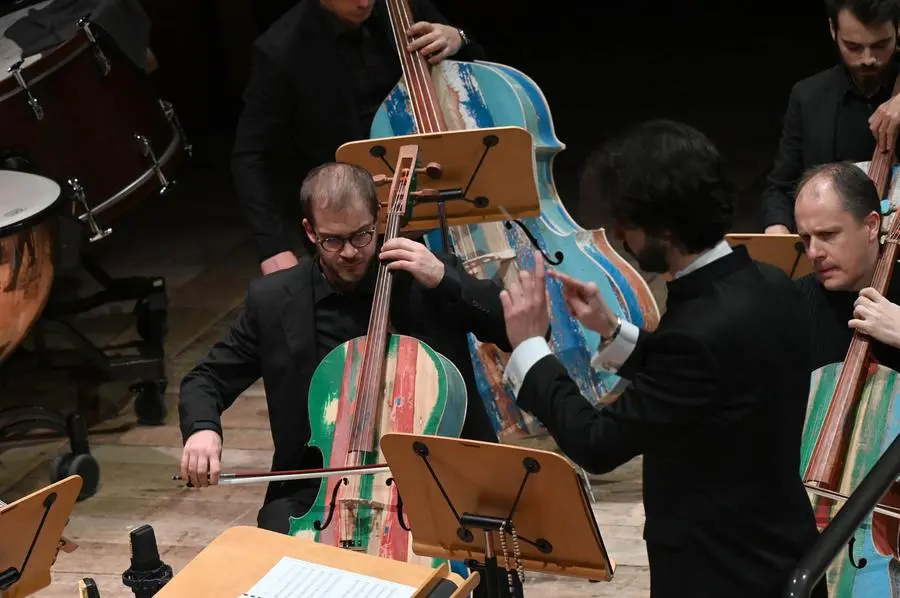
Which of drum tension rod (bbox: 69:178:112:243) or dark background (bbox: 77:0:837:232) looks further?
dark background (bbox: 77:0:837:232)

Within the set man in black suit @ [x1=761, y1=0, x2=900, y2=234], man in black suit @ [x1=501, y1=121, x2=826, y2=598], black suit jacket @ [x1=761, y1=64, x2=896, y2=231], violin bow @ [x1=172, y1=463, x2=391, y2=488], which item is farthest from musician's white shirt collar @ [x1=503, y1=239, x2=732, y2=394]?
black suit jacket @ [x1=761, y1=64, x2=896, y2=231]

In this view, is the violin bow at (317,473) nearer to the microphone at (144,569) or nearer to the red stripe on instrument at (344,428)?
the red stripe on instrument at (344,428)

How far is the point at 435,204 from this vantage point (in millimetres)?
2996

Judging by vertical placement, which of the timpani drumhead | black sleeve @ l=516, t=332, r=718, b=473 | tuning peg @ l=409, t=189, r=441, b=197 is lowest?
the timpani drumhead

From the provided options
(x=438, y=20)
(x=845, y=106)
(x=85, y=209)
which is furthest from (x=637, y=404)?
(x=85, y=209)

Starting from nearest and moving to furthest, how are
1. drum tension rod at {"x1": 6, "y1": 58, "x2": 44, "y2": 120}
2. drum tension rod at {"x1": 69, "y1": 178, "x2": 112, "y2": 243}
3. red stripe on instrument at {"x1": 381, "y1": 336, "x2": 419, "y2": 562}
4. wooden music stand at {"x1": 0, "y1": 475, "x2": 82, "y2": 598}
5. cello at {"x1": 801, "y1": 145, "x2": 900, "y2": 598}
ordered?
wooden music stand at {"x1": 0, "y1": 475, "x2": 82, "y2": 598}, red stripe on instrument at {"x1": 381, "y1": 336, "x2": 419, "y2": 562}, cello at {"x1": 801, "y1": 145, "x2": 900, "y2": 598}, drum tension rod at {"x1": 6, "y1": 58, "x2": 44, "y2": 120}, drum tension rod at {"x1": 69, "y1": 178, "x2": 112, "y2": 243}

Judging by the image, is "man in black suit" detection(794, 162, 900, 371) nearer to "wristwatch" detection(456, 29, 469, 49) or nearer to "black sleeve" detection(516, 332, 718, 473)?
"black sleeve" detection(516, 332, 718, 473)

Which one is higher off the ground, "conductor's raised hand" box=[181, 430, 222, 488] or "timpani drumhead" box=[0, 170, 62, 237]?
"timpani drumhead" box=[0, 170, 62, 237]

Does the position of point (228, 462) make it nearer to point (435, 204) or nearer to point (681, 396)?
point (435, 204)

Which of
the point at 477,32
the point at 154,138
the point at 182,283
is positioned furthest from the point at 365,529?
the point at 477,32

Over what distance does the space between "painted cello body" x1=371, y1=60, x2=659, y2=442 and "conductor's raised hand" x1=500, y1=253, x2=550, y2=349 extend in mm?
1289

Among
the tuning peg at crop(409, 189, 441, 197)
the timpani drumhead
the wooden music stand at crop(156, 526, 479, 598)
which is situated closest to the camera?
the wooden music stand at crop(156, 526, 479, 598)

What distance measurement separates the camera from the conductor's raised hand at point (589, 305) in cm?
186

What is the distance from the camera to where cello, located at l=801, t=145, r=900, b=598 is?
2.42 meters
